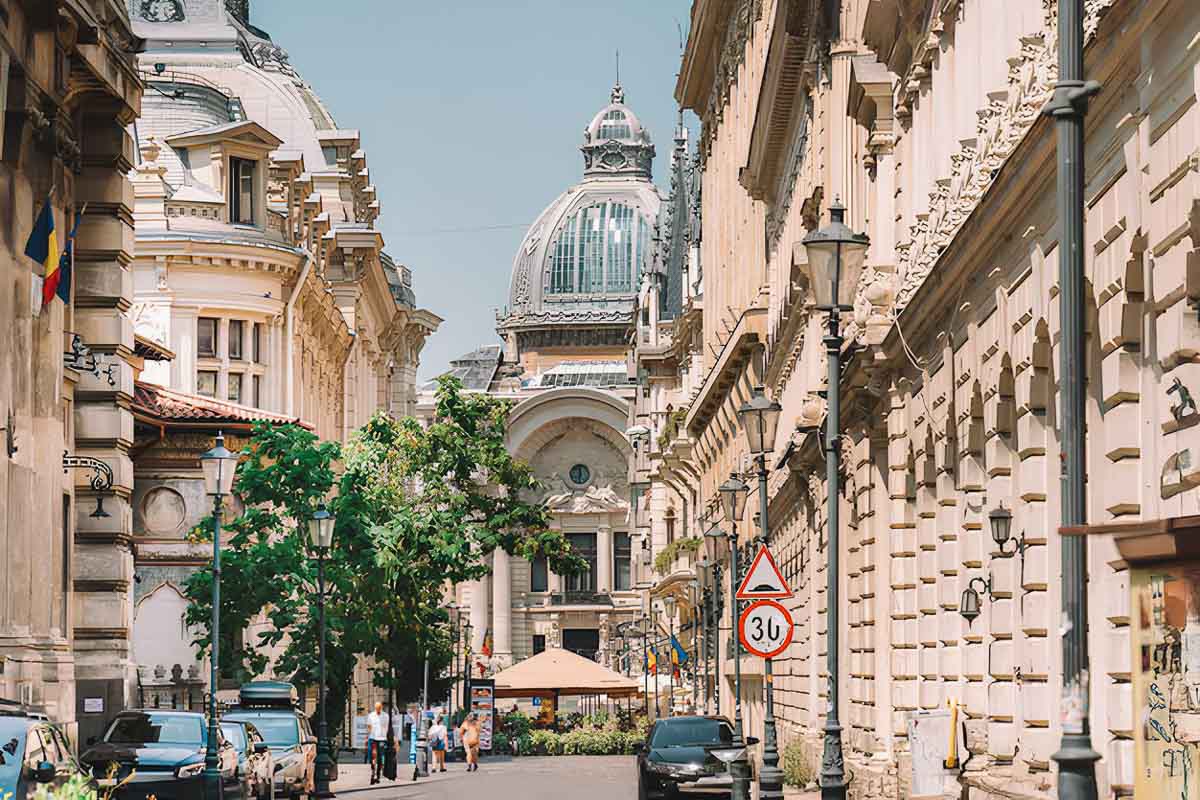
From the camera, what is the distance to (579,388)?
133750mm

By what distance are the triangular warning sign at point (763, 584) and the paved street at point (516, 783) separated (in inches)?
666

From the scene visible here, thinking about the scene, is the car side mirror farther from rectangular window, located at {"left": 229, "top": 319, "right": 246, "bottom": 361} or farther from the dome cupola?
the dome cupola

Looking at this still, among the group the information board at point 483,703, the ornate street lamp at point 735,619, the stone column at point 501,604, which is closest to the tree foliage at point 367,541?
the information board at point 483,703

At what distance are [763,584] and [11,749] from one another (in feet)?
28.3

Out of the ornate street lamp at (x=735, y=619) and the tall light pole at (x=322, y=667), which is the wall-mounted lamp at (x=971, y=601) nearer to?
the ornate street lamp at (x=735, y=619)

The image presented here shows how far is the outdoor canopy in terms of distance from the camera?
241ft

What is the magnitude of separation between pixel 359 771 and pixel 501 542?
11390 mm

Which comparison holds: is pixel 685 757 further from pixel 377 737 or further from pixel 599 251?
pixel 599 251

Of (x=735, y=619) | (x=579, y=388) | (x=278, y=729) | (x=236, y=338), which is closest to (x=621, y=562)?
(x=579, y=388)

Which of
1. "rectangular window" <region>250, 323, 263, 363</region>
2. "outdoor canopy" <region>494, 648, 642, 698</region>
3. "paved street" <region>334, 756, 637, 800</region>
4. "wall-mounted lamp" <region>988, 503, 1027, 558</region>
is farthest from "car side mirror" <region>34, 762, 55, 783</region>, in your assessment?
"outdoor canopy" <region>494, 648, 642, 698</region>

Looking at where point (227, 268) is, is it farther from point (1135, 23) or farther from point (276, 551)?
point (1135, 23)

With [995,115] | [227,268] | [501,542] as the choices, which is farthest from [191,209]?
[995,115]

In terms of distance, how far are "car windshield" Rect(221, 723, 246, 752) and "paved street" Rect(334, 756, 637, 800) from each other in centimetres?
981

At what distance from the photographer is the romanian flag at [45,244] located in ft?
91.8
